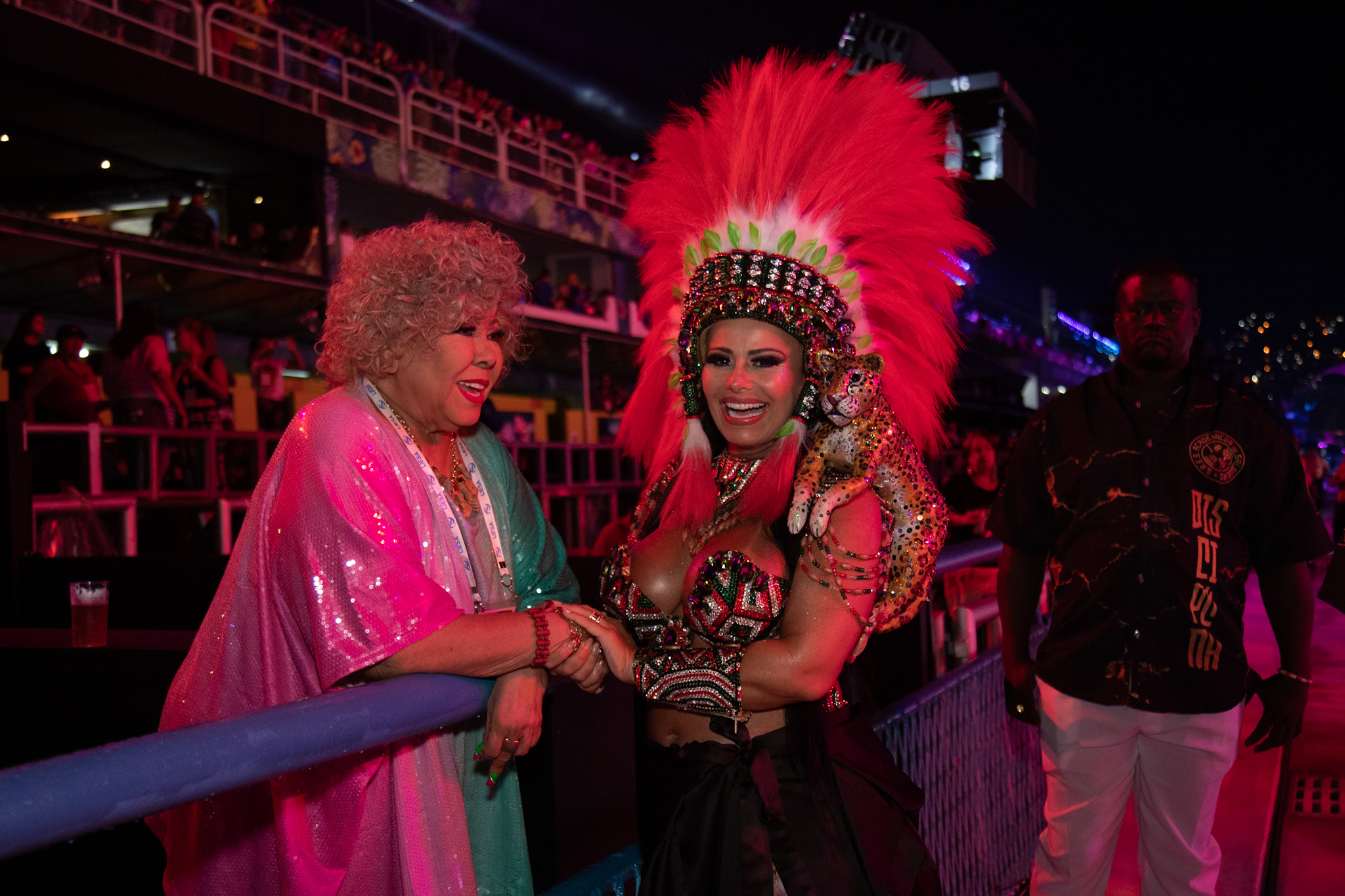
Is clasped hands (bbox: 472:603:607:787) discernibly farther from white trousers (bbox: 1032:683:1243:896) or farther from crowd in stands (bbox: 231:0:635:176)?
crowd in stands (bbox: 231:0:635:176)

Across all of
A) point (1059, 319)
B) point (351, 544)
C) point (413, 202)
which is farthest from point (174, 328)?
point (1059, 319)

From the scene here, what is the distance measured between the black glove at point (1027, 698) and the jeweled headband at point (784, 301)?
135cm

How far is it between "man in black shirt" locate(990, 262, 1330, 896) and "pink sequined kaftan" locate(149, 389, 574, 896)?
5.64ft

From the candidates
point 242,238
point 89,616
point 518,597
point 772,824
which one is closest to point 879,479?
point 772,824

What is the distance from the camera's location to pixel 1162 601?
2559mm

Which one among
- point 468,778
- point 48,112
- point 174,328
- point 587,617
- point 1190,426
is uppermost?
point 48,112

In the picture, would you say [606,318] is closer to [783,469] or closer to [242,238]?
[242,238]

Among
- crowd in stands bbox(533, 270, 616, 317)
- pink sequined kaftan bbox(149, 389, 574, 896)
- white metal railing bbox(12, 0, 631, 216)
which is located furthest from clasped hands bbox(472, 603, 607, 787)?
crowd in stands bbox(533, 270, 616, 317)

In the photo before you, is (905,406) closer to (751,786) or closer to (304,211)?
(751,786)

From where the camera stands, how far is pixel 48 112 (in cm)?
1125

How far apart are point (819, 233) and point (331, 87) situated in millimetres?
14368

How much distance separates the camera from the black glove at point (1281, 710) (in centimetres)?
261

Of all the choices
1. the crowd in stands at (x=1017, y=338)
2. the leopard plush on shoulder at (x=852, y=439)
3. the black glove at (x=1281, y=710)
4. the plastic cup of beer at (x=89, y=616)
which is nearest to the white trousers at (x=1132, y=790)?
the black glove at (x=1281, y=710)

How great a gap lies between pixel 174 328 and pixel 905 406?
Result: 14.6 m
